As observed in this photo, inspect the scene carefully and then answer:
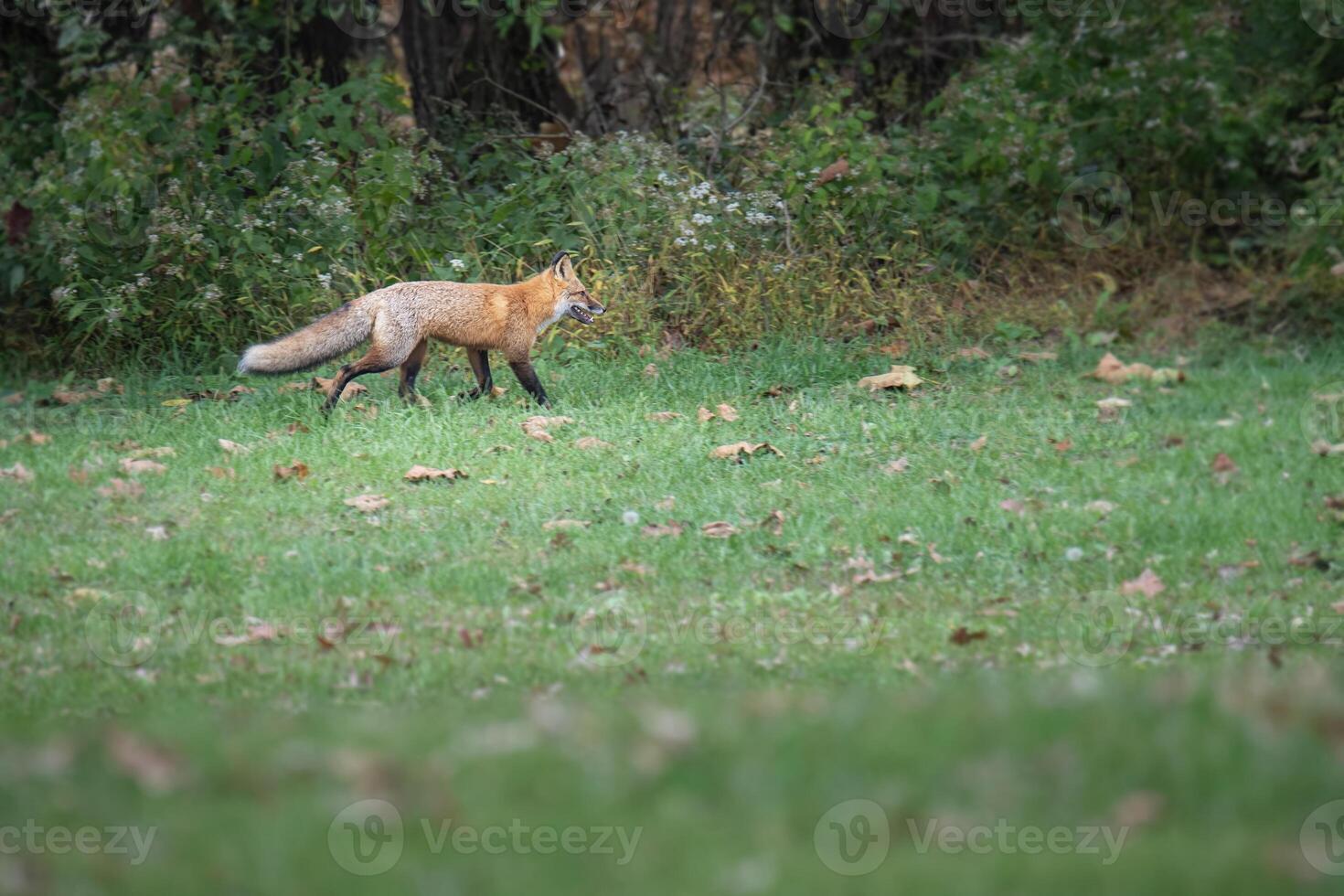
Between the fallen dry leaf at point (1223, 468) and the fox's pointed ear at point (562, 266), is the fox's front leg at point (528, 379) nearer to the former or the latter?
the fox's pointed ear at point (562, 266)

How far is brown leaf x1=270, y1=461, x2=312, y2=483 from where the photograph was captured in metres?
7.72

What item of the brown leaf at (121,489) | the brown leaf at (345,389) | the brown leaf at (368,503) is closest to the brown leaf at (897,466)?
the brown leaf at (368,503)

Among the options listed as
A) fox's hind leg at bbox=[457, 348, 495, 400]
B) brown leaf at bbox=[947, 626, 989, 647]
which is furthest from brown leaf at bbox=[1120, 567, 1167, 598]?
fox's hind leg at bbox=[457, 348, 495, 400]

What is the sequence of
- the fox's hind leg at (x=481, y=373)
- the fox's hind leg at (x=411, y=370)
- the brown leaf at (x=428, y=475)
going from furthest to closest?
the fox's hind leg at (x=481, y=373) → the fox's hind leg at (x=411, y=370) → the brown leaf at (x=428, y=475)

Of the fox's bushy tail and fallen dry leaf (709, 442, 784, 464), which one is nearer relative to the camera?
fallen dry leaf (709, 442, 784, 464)

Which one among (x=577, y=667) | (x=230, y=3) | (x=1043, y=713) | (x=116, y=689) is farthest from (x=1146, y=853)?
(x=230, y=3)

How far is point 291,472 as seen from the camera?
7.75 metres

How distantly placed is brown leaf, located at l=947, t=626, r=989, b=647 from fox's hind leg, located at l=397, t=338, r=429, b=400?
493 centimetres

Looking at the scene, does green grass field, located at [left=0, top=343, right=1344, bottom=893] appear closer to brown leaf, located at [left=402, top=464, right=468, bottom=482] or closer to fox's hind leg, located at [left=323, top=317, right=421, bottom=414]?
brown leaf, located at [left=402, top=464, right=468, bottom=482]

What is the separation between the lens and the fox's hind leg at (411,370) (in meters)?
9.42

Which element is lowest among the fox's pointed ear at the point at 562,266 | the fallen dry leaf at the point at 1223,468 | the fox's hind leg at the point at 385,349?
the fallen dry leaf at the point at 1223,468

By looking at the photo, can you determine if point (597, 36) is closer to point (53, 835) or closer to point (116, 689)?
point (116, 689)

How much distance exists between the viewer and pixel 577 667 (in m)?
5.41

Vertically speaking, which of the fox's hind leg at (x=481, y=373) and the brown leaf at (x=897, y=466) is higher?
the fox's hind leg at (x=481, y=373)
